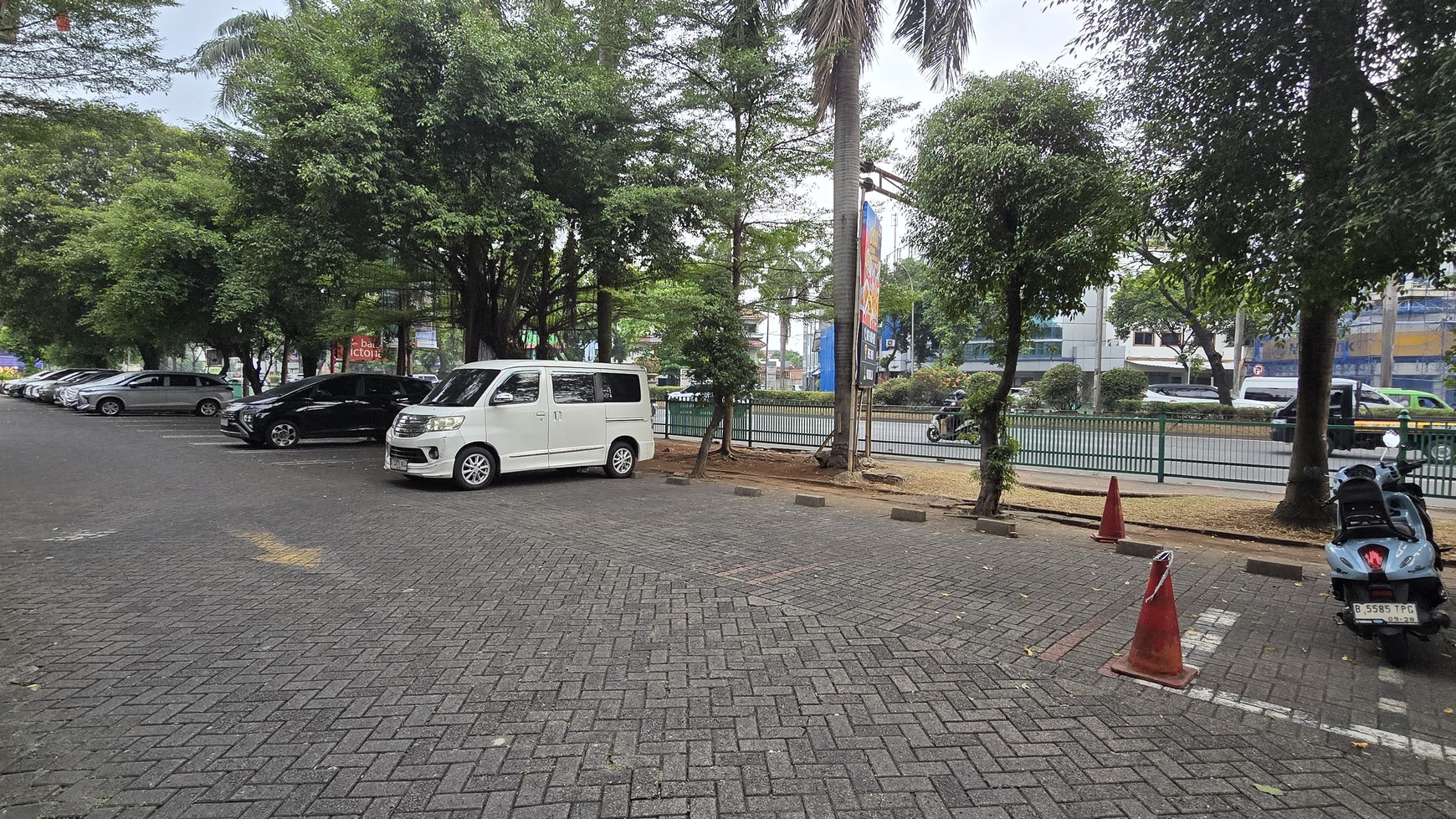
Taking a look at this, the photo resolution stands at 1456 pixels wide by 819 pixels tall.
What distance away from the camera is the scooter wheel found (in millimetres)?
4039

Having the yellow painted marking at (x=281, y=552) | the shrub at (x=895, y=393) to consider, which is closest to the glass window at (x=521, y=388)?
the yellow painted marking at (x=281, y=552)

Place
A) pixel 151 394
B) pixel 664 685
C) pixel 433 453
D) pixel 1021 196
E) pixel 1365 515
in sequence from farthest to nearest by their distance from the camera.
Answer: pixel 151 394 → pixel 433 453 → pixel 1021 196 → pixel 1365 515 → pixel 664 685

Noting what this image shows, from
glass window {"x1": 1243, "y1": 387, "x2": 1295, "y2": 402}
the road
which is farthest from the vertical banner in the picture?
glass window {"x1": 1243, "y1": 387, "x2": 1295, "y2": 402}

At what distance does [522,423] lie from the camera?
10.6m

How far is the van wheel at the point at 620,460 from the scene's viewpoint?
11.9 meters

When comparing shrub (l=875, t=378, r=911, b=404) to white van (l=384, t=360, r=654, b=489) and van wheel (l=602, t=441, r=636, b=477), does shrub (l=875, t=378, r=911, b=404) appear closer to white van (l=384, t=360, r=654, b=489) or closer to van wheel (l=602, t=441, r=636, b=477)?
van wheel (l=602, t=441, r=636, b=477)

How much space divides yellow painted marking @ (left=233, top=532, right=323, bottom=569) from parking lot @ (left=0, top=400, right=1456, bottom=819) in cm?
4

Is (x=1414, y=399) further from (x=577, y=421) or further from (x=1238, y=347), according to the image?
(x=577, y=421)

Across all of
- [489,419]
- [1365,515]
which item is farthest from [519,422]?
[1365,515]

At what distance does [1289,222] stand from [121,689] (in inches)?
338

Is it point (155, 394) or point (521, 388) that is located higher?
point (521, 388)

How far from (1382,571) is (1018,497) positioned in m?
6.83

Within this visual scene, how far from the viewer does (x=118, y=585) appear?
5195mm

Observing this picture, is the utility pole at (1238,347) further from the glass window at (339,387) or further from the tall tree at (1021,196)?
the glass window at (339,387)
